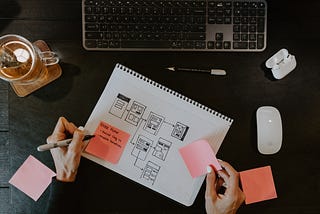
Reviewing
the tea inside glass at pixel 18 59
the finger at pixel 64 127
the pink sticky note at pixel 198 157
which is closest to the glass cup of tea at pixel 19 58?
the tea inside glass at pixel 18 59

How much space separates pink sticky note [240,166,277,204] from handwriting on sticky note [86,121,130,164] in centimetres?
30

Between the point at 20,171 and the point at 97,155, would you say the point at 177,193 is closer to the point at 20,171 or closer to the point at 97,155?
the point at 97,155

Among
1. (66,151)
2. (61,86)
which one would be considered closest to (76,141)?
(66,151)

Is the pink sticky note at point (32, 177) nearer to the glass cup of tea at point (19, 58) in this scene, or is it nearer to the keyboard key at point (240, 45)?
the glass cup of tea at point (19, 58)

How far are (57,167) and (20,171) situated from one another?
9cm

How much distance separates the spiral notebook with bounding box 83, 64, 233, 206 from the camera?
3.69 ft

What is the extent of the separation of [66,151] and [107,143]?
0.32 ft

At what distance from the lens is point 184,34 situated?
113 centimetres

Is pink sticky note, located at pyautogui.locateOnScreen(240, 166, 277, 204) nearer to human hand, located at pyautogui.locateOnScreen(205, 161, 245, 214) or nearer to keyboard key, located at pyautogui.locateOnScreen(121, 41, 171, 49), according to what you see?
human hand, located at pyautogui.locateOnScreen(205, 161, 245, 214)

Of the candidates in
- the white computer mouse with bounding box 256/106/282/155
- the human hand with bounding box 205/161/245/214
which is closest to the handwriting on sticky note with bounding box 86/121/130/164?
the human hand with bounding box 205/161/245/214

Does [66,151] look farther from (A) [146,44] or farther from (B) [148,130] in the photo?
(A) [146,44]

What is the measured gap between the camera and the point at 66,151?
1093mm

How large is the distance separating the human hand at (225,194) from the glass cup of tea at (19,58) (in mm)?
463

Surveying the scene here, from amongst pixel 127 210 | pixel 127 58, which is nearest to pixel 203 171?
pixel 127 210
